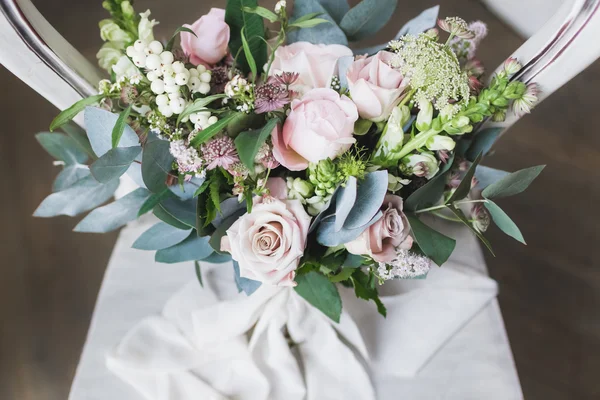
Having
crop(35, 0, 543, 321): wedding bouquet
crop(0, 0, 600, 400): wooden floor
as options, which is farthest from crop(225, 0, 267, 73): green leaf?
crop(0, 0, 600, 400): wooden floor

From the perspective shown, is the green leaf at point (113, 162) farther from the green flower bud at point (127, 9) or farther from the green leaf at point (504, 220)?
the green leaf at point (504, 220)

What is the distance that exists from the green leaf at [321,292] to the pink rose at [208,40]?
0.29 m

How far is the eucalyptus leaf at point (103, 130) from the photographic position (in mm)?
515

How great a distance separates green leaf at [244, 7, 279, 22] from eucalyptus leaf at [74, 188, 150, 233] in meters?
0.28

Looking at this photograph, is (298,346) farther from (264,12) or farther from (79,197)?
(264,12)

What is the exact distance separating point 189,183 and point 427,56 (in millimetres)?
296

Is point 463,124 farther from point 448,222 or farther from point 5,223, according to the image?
point 5,223

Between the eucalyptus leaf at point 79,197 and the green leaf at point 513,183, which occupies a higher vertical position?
the eucalyptus leaf at point 79,197

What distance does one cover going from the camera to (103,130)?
0.53 m

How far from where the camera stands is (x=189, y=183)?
591 mm

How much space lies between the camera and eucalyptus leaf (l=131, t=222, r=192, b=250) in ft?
2.15

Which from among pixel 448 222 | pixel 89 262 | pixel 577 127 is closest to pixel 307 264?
pixel 448 222

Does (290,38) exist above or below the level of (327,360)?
above

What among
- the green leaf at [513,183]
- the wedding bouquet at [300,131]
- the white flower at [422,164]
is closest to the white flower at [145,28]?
the wedding bouquet at [300,131]
